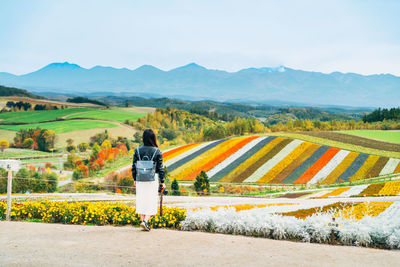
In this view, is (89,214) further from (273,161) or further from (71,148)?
(71,148)

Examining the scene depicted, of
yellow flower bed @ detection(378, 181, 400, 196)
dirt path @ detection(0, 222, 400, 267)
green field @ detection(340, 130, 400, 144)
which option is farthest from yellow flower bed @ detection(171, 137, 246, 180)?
dirt path @ detection(0, 222, 400, 267)

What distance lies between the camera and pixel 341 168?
1722 inches

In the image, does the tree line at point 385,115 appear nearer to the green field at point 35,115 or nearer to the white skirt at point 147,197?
the green field at point 35,115

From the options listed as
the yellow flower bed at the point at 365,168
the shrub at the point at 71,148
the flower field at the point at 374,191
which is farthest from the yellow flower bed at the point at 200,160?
the shrub at the point at 71,148

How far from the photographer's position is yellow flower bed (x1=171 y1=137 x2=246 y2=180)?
48.9 metres

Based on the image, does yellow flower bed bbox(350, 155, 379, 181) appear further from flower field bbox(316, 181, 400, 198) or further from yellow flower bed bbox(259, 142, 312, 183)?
flower field bbox(316, 181, 400, 198)

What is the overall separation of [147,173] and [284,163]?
41.1 metres

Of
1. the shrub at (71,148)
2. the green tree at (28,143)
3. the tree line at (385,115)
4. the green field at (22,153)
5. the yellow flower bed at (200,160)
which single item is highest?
the tree line at (385,115)

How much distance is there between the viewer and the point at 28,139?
111125 millimetres

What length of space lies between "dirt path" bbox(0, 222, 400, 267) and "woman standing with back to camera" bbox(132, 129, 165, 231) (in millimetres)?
649

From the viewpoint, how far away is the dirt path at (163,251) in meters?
6.67

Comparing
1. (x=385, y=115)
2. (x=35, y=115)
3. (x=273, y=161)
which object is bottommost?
(x=273, y=161)

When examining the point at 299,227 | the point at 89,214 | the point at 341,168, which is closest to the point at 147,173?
the point at 89,214

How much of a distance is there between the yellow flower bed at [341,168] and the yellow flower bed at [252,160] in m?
10.5
